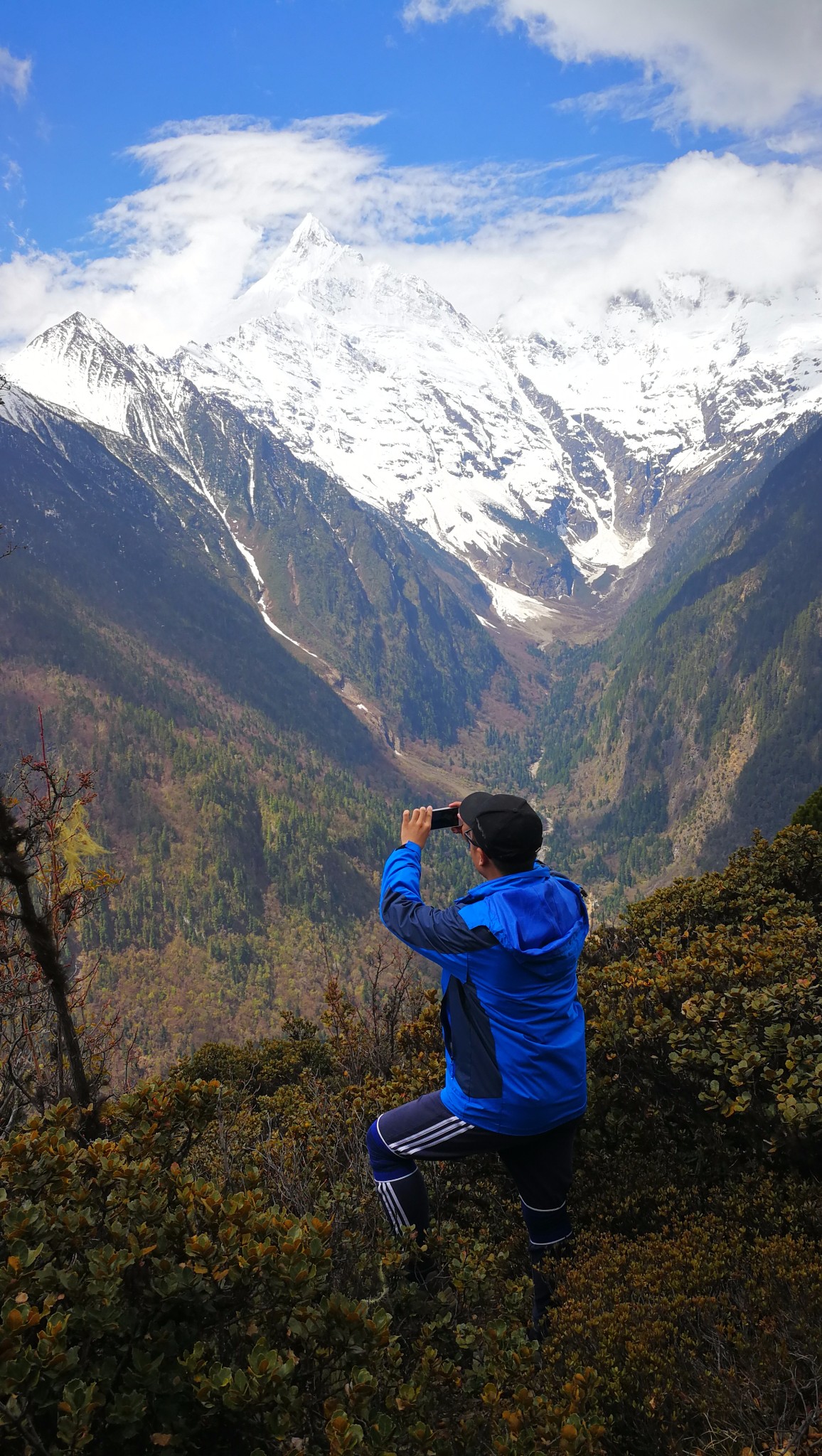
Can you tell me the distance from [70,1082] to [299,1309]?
22.2 feet

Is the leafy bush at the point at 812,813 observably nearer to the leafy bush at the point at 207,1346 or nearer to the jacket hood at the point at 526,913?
the jacket hood at the point at 526,913

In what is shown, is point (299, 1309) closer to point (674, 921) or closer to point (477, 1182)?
point (477, 1182)

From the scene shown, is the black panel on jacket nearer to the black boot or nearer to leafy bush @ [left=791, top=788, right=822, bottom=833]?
the black boot

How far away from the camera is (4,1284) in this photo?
2965 mm

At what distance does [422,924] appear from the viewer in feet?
14.8

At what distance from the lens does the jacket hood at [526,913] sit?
172 inches

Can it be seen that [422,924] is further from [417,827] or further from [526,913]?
[417,827]

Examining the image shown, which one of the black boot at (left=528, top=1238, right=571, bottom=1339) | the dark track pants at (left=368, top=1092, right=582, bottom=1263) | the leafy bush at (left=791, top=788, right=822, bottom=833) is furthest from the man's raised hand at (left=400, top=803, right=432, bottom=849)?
the leafy bush at (left=791, top=788, right=822, bottom=833)

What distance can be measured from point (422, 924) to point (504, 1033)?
718mm

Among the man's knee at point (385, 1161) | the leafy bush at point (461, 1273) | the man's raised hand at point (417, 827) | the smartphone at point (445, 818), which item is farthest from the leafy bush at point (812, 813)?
the man's knee at point (385, 1161)

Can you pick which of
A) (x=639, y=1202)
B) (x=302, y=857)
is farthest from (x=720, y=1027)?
(x=302, y=857)

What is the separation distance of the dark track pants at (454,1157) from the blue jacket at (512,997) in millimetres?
133

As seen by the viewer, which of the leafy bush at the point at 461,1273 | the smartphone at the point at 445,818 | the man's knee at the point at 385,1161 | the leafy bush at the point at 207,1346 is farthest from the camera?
the smartphone at the point at 445,818

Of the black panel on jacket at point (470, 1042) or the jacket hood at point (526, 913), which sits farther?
the black panel on jacket at point (470, 1042)
